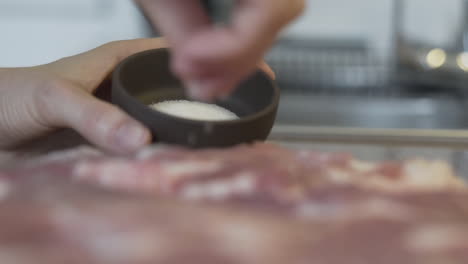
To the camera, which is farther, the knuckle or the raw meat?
the knuckle

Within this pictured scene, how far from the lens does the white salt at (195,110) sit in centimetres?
42

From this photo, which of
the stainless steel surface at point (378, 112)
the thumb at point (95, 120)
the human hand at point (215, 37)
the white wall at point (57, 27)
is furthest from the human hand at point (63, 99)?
the white wall at point (57, 27)

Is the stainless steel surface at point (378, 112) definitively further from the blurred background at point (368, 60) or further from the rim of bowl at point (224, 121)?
the rim of bowl at point (224, 121)

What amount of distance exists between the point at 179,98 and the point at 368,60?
71 cm

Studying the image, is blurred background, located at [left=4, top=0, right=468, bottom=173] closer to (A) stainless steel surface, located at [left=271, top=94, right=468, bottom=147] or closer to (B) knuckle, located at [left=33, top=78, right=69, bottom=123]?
(A) stainless steel surface, located at [left=271, top=94, right=468, bottom=147]

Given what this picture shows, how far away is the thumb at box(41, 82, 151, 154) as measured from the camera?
1.22 feet

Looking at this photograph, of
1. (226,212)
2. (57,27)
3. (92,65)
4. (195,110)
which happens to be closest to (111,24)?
(57,27)

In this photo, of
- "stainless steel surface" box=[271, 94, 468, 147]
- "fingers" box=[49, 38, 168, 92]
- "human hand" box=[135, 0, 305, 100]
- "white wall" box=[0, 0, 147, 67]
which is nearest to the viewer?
"human hand" box=[135, 0, 305, 100]

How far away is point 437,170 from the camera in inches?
13.3

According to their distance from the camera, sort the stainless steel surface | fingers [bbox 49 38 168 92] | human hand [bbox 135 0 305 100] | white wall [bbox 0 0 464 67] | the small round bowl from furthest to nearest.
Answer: white wall [bbox 0 0 464 67] → the stainless steel surface → fingers [bbox 49 38 168 92] → the small round bowl → human hand [bbox 135 0 305 100]

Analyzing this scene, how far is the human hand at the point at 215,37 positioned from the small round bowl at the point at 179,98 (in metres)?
0.15

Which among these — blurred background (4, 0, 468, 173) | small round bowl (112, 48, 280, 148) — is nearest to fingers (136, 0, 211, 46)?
small round bowl (112, 48, 280, 148)

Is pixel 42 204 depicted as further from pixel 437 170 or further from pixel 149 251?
pixel 437 170

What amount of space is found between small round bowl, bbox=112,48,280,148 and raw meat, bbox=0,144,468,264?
0.08ft
